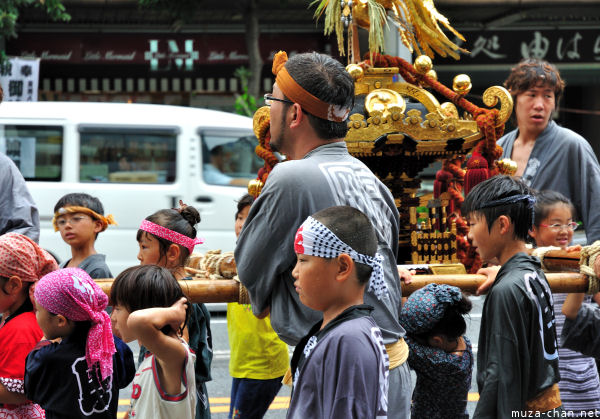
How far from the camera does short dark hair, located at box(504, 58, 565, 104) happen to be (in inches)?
159

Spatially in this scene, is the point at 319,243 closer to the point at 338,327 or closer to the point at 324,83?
the point at 338,327

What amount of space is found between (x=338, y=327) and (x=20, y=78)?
11.5 m

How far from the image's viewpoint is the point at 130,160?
9.38m

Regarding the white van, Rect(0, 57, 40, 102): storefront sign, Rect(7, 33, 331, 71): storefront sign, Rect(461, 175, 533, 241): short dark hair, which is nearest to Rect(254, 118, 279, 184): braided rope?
Rect(461, 175, 533, 241): short dark hair

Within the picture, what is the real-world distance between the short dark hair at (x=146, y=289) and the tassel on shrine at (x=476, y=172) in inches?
63.4

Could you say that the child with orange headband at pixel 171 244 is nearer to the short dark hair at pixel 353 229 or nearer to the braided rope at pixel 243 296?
the braided rope at pixel 243 296

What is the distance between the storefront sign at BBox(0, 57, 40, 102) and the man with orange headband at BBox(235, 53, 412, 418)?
35.1 ft

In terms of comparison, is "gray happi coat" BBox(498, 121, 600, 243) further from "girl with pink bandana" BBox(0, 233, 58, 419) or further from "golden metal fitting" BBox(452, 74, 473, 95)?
"girl with pink bandana" BBox(0, 233, 58, 419)

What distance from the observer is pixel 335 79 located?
2.52m

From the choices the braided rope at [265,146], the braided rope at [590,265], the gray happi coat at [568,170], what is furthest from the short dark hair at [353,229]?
the gray happi coat at [568,170]

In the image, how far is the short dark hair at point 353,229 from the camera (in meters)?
2.17

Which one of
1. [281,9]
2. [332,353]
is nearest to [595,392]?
[332,353]

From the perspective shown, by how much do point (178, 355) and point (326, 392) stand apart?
2.40ft

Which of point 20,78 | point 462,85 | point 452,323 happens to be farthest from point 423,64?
point 20,78
